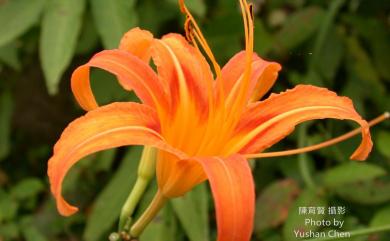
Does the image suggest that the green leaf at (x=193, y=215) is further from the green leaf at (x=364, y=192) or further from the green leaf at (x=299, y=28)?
the green leaf at (x=299, y=28)

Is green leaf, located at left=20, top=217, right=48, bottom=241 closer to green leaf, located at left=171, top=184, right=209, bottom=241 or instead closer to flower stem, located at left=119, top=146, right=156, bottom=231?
green leaf, located at left=171, top=184, right=209, bottom=241

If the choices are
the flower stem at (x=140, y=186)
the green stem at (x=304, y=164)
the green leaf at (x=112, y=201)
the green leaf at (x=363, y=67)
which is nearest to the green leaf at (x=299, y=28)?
the green leaf at (x=363, y=67)

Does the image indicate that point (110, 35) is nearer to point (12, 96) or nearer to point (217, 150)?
point (217, 150)

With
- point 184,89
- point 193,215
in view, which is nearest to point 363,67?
point 193,215

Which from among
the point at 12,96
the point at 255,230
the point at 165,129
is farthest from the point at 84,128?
the point at 12,96

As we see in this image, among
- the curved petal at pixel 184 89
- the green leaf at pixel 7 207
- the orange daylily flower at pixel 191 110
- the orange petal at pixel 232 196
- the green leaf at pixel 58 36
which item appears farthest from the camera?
the green leaf at pixel 7 207

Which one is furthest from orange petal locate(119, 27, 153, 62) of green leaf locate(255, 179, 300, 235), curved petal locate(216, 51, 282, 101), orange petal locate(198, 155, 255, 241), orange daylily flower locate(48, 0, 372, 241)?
green leaf locate(255, 179, 300, 235)
